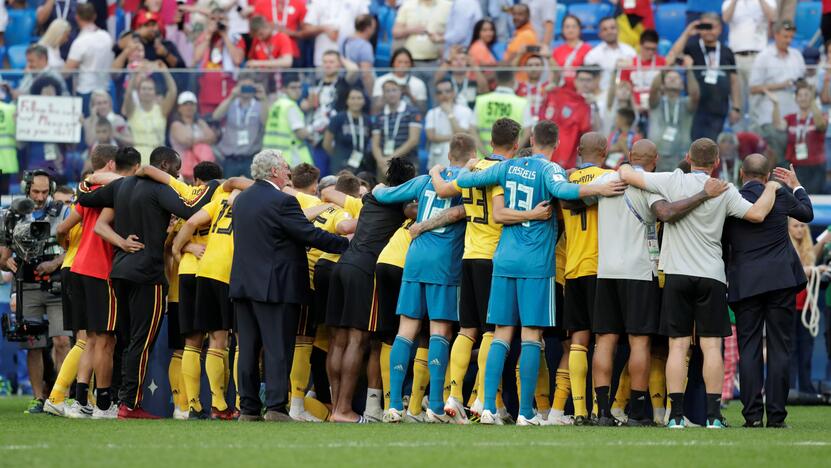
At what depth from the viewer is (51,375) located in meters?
15.2

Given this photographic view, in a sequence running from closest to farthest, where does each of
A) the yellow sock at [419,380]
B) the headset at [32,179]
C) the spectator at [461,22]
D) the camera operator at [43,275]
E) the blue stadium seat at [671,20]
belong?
the yellow sock at [419,380]
the camera operator at [43,275]
the headset at [32,179]
the blue stadium seat at [671,20]
the spectator at [461,22]

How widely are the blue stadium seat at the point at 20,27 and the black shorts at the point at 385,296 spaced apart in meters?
11.8

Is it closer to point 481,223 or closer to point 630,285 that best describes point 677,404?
point 630,285

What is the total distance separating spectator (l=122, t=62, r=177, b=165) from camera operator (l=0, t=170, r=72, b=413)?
8.18ft

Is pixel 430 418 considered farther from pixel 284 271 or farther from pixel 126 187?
pixel 126 187

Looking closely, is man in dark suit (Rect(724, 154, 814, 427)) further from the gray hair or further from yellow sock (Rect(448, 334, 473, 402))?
the gray hair

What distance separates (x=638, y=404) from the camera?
11.0 meters

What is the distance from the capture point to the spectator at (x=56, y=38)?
20.8m

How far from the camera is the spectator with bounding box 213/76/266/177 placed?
1645 cm

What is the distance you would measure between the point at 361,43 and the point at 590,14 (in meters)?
3.36

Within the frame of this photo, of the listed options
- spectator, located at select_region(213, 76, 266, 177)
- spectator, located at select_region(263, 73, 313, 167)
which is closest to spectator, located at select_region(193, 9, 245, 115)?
spectator, located at select_region(213, 76, 266, 177)

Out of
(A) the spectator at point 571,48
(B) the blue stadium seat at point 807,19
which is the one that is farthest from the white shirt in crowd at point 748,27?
(A) the spectator at point 571,48

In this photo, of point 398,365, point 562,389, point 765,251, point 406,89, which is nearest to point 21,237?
point 398,365

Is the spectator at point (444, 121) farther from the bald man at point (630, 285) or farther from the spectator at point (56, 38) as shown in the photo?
the spectator at point (56, 38)
